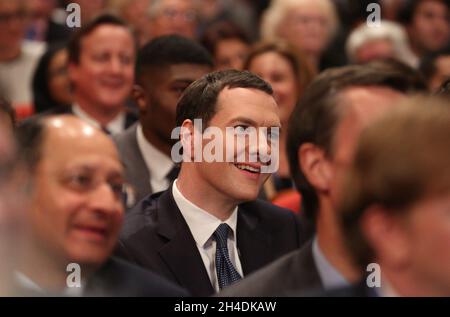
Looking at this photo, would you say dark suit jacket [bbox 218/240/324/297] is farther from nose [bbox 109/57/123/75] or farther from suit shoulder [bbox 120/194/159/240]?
nose [bbox 109/57/123/75]

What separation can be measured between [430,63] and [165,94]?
1.79 meters

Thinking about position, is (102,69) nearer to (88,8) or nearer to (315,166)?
(88,8)

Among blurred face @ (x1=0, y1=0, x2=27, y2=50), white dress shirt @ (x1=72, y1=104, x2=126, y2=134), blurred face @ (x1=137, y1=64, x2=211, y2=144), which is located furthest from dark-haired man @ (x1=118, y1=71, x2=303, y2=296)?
blurred face @ (x1=0, y1=0, x2=27, y2=50)

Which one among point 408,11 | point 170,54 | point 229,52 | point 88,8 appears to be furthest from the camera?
point 408,11

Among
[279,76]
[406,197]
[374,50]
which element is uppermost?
[374,50]

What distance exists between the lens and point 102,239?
2.27 meters

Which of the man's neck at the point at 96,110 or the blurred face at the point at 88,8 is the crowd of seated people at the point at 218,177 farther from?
the blurred face at the point at 88,8

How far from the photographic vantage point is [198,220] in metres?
2.98

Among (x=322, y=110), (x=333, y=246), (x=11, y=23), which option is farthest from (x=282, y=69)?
(x=333, y=246)

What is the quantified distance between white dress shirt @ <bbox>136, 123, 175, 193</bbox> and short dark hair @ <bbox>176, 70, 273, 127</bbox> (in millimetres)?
773

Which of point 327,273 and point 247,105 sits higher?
point 247,105

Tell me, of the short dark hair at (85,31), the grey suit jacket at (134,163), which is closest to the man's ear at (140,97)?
the grey suit jacket at (134,163)

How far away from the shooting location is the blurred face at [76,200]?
2.23 metres

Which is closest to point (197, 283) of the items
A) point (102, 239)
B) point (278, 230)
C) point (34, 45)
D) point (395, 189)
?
point (278, 230)
